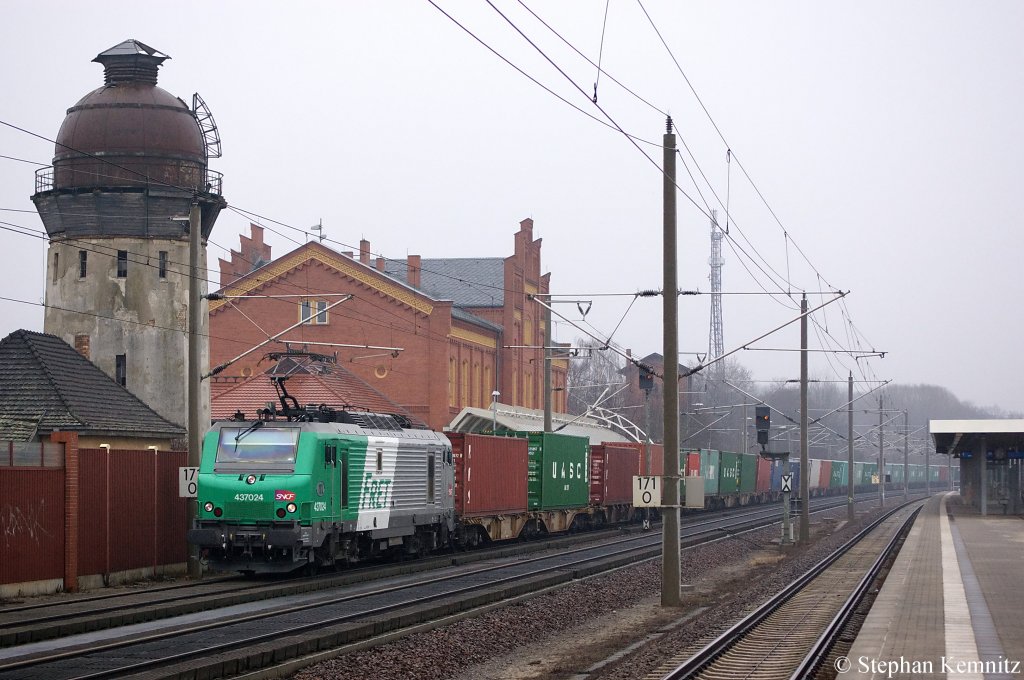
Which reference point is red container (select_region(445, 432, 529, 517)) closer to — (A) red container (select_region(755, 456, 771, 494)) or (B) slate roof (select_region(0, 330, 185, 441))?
(B) slate roof (select_region(0, 330, 185, 441))

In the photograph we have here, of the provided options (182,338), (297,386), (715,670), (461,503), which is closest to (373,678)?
(715,670)

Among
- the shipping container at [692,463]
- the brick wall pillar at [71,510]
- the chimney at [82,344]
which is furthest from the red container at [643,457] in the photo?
the brick wall pillar at [71,510]

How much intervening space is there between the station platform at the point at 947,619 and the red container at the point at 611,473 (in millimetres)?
13300

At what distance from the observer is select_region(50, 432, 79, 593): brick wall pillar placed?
2319 centimetres

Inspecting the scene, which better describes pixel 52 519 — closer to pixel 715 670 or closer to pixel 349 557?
pixel 349 557

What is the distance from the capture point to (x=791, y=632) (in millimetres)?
18297

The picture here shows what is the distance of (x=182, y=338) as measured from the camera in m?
42.4

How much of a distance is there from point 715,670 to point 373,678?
4046mm

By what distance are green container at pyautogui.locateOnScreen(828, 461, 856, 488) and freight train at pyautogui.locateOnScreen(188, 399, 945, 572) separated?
2611 inches

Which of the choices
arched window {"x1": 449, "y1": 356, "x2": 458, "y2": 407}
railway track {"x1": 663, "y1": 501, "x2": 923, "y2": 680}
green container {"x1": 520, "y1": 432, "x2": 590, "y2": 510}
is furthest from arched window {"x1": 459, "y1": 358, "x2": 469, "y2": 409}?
railway track {"x1": 663, "y1": 501, "x2": 923, "y2": 680}

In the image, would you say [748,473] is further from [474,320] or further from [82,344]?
[82,344]

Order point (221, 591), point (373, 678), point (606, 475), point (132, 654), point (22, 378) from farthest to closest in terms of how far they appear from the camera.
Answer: point (606, 475)
point (22, 378)
point (221, 591)
point (132, 654)
point (373, 678)

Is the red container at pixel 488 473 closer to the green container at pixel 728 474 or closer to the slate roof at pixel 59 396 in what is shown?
the slate roof at pixel 59 396

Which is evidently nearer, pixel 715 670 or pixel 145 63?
pixel 715 670
